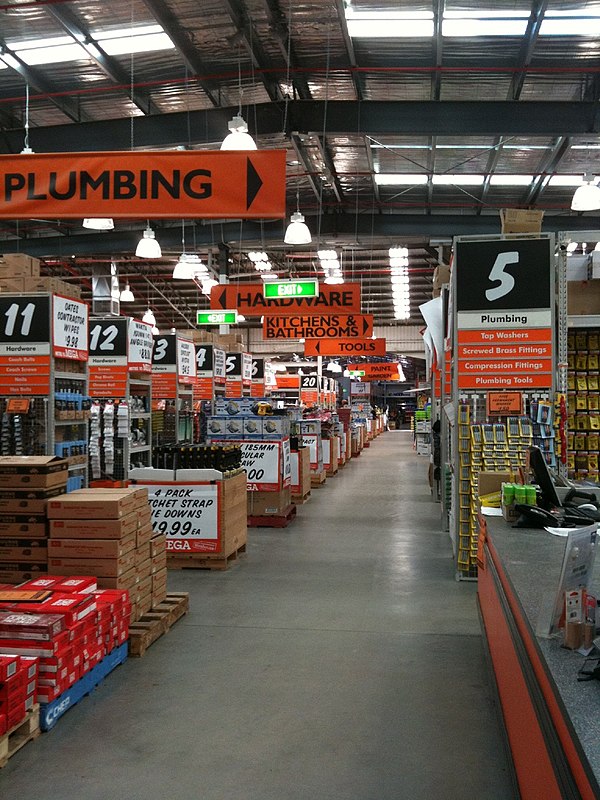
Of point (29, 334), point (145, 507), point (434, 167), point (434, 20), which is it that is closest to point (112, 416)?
point (29, 334)

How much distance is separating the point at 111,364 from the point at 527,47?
712cm

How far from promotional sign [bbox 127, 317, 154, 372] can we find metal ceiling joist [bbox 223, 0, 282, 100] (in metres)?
3.95

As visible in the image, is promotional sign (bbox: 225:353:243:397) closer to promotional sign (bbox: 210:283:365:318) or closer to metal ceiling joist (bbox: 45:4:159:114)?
promotional sign (bbox: 210:283:365:318)

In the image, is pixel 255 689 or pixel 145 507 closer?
pixel 255 689

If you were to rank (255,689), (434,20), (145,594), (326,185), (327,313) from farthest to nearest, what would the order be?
(326,185) → (327,313) → (434,20) → (145,594) → (255,689)

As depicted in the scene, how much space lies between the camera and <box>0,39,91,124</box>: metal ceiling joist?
9445mm

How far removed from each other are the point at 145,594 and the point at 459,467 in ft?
10.8

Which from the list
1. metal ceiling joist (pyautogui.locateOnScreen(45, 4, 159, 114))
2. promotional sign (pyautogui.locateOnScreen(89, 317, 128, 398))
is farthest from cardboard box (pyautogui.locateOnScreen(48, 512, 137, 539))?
promotional sign (pyautogui.locateOnScreen(89, 317, 128, 398))

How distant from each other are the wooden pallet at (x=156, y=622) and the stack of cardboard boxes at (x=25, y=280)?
14.7 feet

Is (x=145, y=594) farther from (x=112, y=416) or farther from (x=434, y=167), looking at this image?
(x=434, y=167)

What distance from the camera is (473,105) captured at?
418 inches

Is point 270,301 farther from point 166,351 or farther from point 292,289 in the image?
point 166,351

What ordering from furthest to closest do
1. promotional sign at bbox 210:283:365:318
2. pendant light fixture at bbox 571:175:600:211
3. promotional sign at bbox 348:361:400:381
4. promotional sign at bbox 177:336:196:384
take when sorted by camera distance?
promotional sign at bbox 348:361:400:381, promotional sign at bbox 177:336:196:384, promotional sign at bbox 210:283:365:318, pendant light fixture at bbox 571:175:600:211

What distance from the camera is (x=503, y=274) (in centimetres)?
711
